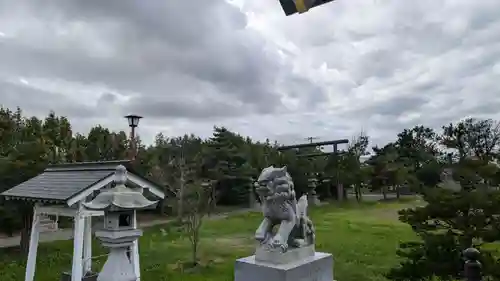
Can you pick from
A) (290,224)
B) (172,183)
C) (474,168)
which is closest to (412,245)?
(474,168)

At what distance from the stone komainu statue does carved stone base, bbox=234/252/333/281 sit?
7.2 inches

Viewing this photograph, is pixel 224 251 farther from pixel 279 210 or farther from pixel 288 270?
pixel 288 270

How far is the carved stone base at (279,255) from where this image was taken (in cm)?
302

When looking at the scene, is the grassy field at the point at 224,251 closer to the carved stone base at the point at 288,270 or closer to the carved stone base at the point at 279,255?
the carved stone base at the point at 288,270

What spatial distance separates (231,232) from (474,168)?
8657mm

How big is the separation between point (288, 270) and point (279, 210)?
55 cm

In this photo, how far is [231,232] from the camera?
39.9ft

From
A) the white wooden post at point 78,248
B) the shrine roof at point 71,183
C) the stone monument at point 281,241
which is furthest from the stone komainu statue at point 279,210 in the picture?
the white wooden post at point 78,248

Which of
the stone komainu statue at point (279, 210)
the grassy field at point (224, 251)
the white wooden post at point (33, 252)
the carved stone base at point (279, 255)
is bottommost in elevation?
the grassy field at point (224, 251)

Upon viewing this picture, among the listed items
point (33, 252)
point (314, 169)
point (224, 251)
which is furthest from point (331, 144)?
point (33, 252)

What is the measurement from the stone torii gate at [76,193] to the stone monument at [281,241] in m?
2.10

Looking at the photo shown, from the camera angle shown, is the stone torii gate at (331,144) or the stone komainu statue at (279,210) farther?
the stone torii gate at (331,144)

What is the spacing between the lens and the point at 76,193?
5.07 metres

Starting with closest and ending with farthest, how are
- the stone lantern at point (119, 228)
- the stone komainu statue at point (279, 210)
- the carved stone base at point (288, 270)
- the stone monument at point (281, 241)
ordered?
1. the stone lantern at point (119, 228)
2. the carved stone base at point (288, 270)
3. the stone monument at point (281, 241)
4. the stone komainu statue at point (279, 210)
